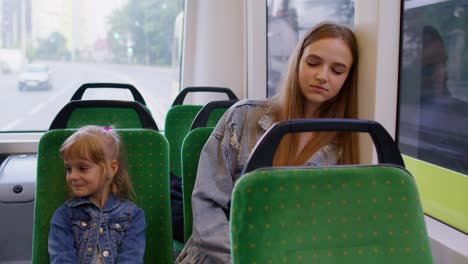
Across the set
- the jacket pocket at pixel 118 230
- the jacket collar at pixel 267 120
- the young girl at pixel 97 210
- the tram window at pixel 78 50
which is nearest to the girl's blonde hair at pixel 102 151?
the young girl at pixel 97 210

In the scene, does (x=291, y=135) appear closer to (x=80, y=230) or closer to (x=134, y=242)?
(x=134, y=242)

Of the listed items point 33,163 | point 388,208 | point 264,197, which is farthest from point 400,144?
point 33,163

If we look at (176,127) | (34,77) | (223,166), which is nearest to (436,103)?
(223,166)

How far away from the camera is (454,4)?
155cm

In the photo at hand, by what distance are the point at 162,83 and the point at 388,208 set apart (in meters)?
3.32

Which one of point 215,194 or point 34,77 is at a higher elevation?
point 34,77

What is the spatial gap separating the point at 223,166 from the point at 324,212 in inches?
21.0

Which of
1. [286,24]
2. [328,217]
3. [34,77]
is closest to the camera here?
[328,217]

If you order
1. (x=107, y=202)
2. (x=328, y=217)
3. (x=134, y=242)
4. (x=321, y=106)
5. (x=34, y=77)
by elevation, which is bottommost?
(x=134, y=242)

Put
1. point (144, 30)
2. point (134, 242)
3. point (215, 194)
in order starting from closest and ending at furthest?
1. point (215, 194)
2. point (134, 242)
3. point (144, 30)

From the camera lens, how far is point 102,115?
8.09 ft

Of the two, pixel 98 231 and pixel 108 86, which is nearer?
pixel 98 231

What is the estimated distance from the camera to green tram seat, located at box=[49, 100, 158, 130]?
5.81ft

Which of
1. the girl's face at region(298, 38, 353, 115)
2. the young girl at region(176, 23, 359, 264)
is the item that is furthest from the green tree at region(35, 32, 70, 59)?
the girl's face at region(298, 38, 353, 115)
